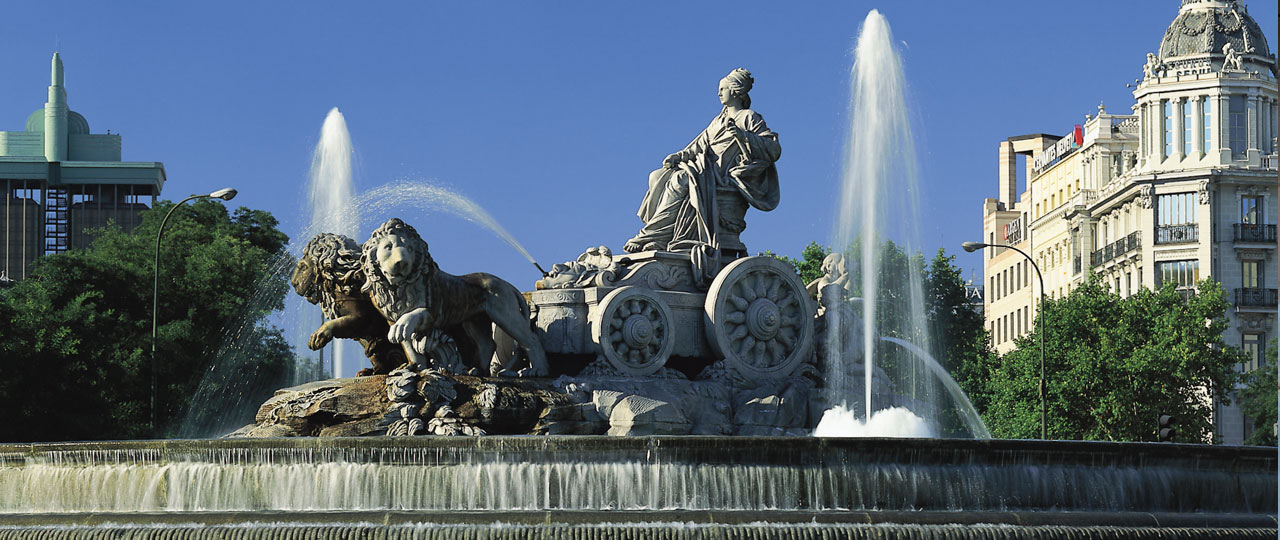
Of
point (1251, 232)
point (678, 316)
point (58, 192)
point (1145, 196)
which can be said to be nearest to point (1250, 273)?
point (1251, 232)

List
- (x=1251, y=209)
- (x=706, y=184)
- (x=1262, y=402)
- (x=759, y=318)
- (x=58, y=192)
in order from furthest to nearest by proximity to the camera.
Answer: (x=58, y=192) → (x=1251, y=209) → (x=1262, y=402) → (x=706, y=184) → (x=759, y=318)

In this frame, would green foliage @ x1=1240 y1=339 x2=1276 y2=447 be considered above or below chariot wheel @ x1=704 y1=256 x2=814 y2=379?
below

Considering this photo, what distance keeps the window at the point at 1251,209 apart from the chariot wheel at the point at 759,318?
207ft

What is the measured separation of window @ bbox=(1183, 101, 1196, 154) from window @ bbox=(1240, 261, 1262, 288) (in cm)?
606

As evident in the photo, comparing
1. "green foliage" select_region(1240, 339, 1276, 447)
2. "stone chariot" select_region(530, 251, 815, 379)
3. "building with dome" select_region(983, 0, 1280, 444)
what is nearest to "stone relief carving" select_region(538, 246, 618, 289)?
"stone chariot" select_region(530, 251, 815, 379)

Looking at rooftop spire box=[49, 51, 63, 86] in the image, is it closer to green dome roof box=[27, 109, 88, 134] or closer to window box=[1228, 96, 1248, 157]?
green dome roof box=[27, 109, 88, 134]

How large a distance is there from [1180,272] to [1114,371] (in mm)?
23131

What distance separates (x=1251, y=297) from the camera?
85000 mm

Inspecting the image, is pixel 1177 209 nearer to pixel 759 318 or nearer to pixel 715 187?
pixel 715 187

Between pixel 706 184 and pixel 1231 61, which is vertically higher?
pixel 1231 61

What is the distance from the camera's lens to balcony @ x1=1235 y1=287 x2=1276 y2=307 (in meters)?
84.4

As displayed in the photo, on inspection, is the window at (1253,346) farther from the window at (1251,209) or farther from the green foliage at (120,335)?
the green foliage at (120,335)

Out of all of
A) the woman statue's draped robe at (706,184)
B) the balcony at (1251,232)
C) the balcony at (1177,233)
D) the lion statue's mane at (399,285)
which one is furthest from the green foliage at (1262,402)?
the lion statue's mane at (399,285)

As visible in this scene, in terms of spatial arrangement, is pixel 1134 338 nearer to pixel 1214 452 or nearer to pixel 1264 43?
pixel 1264 43
